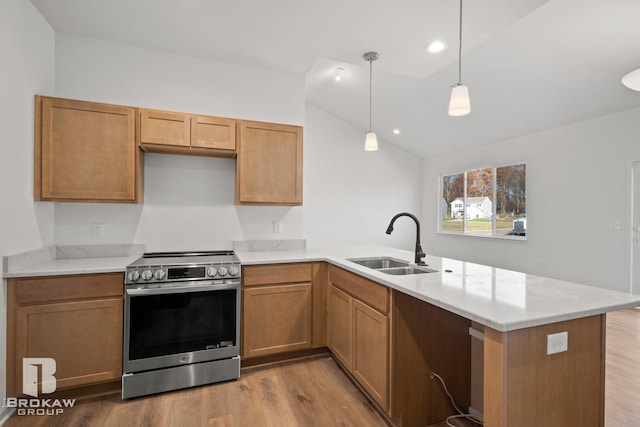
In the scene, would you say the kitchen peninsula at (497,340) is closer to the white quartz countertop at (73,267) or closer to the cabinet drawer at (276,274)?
the white quartz countertop at (73,267)

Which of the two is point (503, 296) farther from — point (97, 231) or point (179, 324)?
point (97, 231)

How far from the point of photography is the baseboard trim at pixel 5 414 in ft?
6.37

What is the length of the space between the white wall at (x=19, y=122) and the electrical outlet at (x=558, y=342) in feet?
9.80

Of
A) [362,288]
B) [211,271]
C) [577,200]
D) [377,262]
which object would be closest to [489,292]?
[362,288]

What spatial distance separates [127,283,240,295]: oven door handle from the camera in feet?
7.30

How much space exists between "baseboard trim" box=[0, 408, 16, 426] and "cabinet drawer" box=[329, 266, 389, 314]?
2.28 meters

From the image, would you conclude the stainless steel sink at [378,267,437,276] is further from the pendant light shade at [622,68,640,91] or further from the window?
the window

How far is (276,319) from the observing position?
2.67 metres

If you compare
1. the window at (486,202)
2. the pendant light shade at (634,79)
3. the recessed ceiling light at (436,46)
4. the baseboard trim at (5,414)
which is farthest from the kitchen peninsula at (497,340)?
the window at (486,202)

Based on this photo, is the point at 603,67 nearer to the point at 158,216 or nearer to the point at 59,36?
the point at 158,216

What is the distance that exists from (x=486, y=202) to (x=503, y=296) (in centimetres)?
563

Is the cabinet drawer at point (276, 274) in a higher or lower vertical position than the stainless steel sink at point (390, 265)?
lower

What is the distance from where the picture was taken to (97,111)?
247cm

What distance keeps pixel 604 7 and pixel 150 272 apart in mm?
4359
